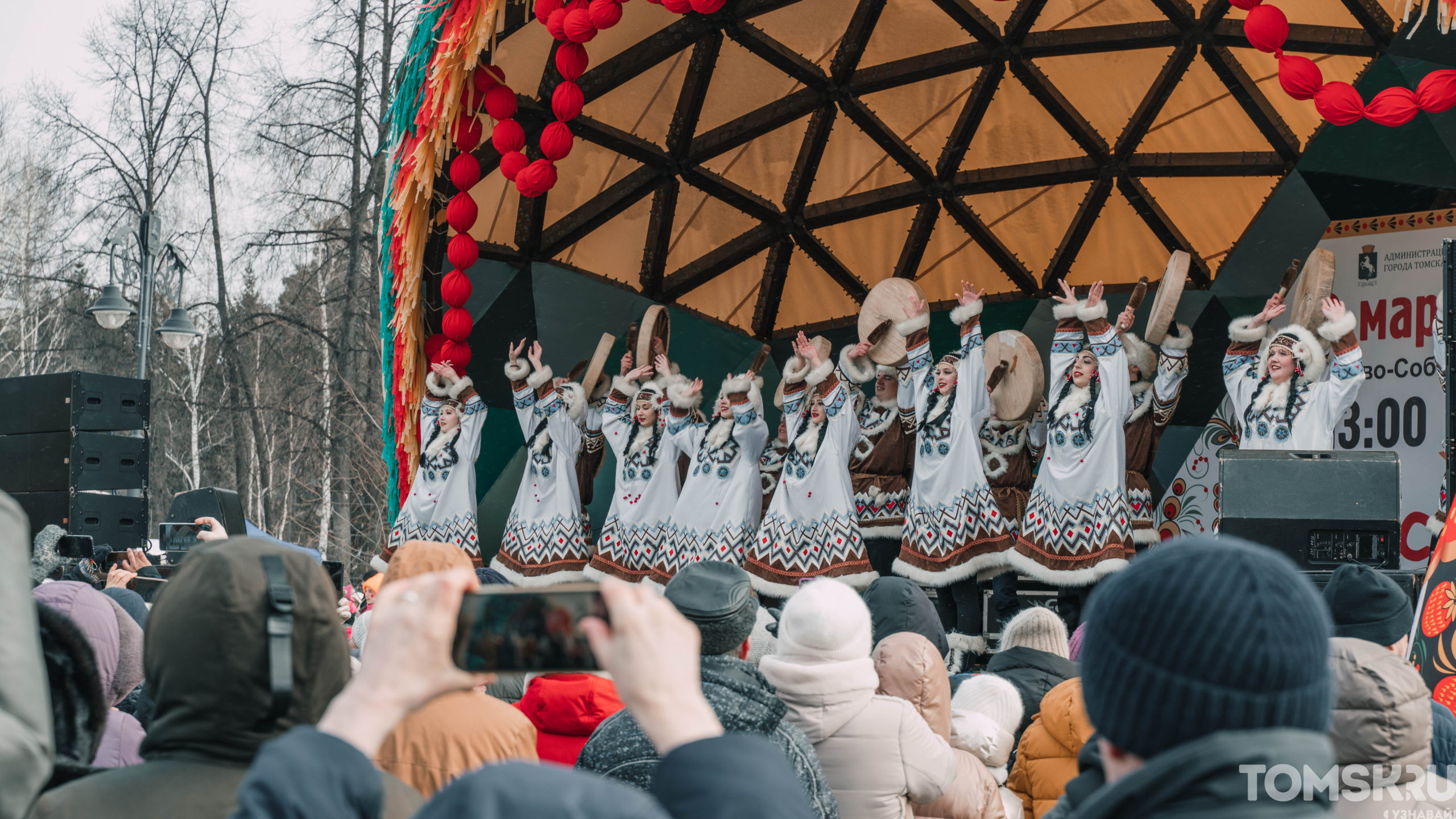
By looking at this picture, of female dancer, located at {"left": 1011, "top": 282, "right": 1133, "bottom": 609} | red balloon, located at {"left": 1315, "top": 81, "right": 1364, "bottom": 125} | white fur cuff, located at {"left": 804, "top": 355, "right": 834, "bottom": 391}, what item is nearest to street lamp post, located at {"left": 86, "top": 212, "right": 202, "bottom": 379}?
white fur cuff, located at {"left": 804, "top": 355, "right": 834, "bottom": 391}

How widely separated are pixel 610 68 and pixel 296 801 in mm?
8138

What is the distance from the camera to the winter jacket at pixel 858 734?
2.06 meters

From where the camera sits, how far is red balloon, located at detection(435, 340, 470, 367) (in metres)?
8.59

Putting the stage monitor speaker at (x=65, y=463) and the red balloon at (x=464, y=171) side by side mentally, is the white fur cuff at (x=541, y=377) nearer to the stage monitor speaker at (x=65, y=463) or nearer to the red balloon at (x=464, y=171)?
the red balloon at (x=464, y=171)

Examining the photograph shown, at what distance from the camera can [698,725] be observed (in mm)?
948

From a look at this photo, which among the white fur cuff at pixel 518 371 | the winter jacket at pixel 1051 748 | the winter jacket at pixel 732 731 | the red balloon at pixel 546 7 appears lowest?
the winter jacket at pixel 1051 748

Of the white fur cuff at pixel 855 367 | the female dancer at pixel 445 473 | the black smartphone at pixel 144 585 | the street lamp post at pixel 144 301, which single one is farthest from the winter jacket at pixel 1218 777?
the street lamp post at pixel 144 301

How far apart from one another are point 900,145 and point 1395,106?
13.9 ft

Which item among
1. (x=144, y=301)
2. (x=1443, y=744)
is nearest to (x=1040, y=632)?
(x=1443, y=744)

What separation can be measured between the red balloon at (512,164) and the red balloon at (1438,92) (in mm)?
5009

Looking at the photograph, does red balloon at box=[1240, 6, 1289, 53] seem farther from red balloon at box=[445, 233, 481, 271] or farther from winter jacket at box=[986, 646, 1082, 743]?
red balloon at box=[445, 233, 481, 271]

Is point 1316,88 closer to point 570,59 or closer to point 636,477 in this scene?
point 570,59

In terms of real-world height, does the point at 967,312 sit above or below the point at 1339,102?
below

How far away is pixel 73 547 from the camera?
13.0ft
